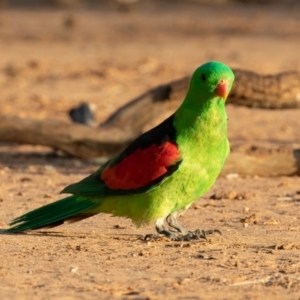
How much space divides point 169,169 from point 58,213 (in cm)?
76

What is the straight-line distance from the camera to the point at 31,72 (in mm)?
15336

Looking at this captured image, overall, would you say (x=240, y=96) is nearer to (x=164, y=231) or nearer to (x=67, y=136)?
(x=67, y=136)

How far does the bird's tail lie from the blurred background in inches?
222

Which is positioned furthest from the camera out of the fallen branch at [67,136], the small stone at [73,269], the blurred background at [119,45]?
the blurred background at [119,45]

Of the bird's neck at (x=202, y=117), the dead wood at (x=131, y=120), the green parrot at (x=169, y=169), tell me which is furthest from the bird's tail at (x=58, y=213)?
the dead wood at (x=131, y=120)

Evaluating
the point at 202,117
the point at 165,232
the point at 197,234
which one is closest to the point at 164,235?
the point at 165,232

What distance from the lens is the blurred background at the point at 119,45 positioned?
13711 mm

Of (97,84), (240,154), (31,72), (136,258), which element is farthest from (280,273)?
(31,72)

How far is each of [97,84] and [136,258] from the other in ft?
28.9

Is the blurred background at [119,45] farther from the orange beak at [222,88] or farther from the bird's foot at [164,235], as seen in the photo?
the orange beak at [222,88]

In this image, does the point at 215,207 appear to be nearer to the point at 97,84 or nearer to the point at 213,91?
the point at 213,91

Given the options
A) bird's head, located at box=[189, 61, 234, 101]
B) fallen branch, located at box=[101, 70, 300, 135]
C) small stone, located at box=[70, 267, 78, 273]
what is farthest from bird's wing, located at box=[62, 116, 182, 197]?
fallen branch, located at box=[101, 70, 300, 135]

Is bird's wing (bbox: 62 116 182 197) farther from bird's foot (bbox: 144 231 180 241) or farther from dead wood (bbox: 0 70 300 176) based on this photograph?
dead wood (bbox: 0 70 300 176)

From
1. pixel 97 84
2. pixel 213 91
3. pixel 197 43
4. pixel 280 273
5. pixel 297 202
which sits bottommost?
pixel 280 273
